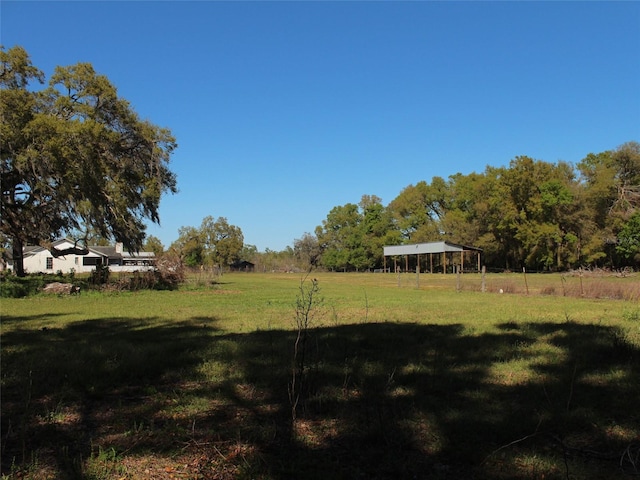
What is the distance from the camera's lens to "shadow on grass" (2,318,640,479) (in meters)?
3.50

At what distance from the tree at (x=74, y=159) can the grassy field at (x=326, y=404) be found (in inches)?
640

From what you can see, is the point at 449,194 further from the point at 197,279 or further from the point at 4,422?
the point at 4,422

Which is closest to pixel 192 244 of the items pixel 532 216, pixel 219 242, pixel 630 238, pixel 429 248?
pixel 219 242

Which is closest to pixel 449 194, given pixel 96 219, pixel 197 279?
pixel 197 279

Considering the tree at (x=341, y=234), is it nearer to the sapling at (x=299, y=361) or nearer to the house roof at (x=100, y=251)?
the house roof at (x=100, y=251)

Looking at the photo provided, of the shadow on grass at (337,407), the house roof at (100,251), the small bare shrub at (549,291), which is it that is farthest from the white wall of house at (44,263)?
the shadow on grass at (337,407)

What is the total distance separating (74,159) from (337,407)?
22.9 m

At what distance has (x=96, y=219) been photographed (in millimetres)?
25984

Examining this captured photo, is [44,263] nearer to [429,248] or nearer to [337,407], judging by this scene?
[429,248]

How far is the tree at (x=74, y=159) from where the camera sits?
866 inches

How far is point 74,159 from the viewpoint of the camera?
22984 mm

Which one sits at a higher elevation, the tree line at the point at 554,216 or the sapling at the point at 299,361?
the tree line at the point at 554,216

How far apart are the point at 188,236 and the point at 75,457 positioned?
8812 cm

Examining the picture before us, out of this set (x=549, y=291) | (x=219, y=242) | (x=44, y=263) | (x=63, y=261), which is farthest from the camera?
(x=219, y=242)
